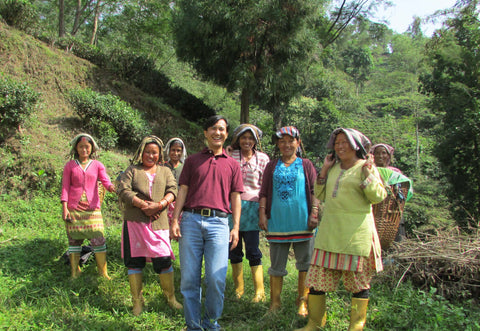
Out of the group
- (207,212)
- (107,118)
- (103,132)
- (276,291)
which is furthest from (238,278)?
(107,118)

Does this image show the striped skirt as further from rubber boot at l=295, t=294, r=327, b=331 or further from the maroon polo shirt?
rubber boot at l=295, t=294, r=327, b=331

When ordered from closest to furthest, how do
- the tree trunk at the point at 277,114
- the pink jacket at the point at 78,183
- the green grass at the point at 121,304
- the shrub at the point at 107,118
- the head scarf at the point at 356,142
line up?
the head scarf at the point at 356,142, the green grass at the point at 121,304, the pink jacket at the point at 78,183, the shrub at the point at 107,118, the tree trunk at the point at 277,114

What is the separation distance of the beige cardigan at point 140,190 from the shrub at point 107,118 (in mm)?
5562

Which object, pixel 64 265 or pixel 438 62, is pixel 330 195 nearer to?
pixel 64 265

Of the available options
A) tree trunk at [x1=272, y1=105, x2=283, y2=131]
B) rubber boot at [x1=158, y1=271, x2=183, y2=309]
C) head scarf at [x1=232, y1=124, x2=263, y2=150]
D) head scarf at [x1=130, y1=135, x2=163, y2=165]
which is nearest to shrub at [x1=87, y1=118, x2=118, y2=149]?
head scarf at [x1=130, y1=135, x2=163, y2=165]

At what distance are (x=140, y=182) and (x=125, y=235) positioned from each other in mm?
589

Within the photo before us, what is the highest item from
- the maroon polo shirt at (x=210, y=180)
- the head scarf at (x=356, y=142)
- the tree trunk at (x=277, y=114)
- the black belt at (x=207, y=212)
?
the tree trunk at (x=277, y=114)

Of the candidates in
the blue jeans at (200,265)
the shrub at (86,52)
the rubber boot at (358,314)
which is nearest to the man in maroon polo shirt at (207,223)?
the blue jeans at (200,265)

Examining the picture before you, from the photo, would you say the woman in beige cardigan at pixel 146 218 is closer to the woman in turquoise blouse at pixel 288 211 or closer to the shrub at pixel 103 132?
the woman in turquoise blouse at pixel 288 211

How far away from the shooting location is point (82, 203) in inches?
176

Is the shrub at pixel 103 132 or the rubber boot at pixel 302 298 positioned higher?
the shrub at pixel 103 132

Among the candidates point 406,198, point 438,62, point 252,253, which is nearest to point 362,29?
point 438,62

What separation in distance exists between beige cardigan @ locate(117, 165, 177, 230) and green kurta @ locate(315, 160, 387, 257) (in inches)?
66.7

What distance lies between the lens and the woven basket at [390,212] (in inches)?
171
